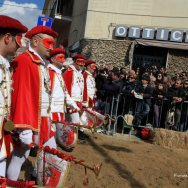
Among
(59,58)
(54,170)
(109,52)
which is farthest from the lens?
(109,52)

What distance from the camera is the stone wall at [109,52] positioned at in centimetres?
1934

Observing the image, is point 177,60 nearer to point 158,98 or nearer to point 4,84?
point 158,98

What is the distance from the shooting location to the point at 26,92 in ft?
12.9

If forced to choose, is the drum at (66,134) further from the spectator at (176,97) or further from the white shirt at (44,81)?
the spectator at (176,97)

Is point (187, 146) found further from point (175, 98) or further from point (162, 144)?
point (175, 98)

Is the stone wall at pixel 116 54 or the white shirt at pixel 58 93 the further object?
the stone wall at pixel 116 54

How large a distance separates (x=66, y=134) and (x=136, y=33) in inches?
530

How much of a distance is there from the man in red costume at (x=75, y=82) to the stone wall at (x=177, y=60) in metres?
11.0

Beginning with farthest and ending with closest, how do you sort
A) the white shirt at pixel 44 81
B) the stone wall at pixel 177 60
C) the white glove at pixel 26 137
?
1. the stone wall at pixel 177 60
2. the white shirt at pixel 44 81
3. the white glove at pixel 26 137

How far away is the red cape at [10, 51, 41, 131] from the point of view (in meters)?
3.85

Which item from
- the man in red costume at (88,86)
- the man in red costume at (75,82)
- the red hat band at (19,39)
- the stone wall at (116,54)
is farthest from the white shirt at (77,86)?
the stone wall at (116,54)

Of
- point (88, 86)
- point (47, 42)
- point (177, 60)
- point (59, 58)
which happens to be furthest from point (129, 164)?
point (177, 60)

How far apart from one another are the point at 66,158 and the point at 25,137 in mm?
550

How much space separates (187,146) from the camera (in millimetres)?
9375
